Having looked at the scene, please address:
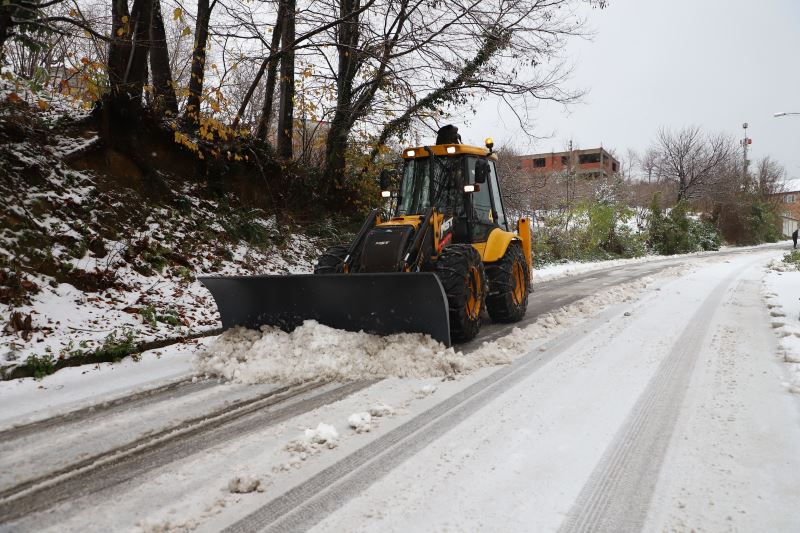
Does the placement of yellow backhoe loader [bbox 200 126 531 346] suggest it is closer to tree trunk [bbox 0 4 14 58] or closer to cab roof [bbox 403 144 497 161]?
cab roof [bbox 403 144 497 161]

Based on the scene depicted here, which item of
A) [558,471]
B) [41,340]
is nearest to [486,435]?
[558,471]

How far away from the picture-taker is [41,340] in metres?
4.69

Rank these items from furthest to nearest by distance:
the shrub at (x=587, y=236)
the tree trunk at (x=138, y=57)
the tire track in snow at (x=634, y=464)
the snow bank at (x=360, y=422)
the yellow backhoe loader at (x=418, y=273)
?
the shrub at (x=587, y=236)
the tree trunk at (x=138, y=57)
the yellow backhoe loader at (x=418, y=273)
the snow bank at (x=360, y=422)
the tire track in snow at (x=634, y=464)

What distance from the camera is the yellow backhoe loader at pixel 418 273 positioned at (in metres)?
4.64

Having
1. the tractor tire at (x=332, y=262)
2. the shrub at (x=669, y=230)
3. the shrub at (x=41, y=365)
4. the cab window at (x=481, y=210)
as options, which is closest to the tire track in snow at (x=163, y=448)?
the tractor tire at (x=332, y=262)

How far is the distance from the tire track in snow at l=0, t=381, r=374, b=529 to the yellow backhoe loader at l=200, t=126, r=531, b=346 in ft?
2.83

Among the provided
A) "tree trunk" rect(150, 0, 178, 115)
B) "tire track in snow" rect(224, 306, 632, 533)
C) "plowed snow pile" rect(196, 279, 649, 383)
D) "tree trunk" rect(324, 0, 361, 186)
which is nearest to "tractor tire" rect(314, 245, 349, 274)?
"plowed snow pile" rect(196, 279, 649, 383)

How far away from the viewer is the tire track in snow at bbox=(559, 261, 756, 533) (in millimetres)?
2166

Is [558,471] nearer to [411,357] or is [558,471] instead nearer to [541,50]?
[411,357]

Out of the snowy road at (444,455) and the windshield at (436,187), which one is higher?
the windshield at (436,187)

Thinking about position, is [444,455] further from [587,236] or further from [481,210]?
[587,236]

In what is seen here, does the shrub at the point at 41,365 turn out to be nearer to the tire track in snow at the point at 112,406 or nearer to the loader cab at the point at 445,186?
the tire track in snow at the point at 112,406

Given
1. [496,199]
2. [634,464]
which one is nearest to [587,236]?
[496,199]

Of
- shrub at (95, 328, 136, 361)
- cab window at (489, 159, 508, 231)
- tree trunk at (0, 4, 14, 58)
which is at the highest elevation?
tree trunk at (0, 4, 14, 58)
